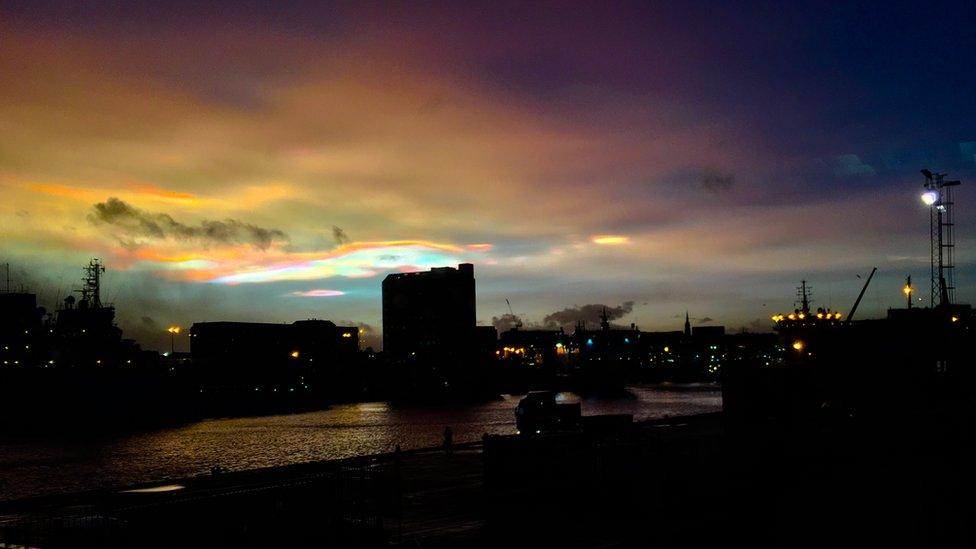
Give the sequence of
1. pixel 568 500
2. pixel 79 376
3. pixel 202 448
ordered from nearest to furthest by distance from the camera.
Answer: pixel 568 500 → pixel 202 448 → pixel 79 376

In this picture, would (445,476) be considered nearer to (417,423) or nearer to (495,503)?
(495,503)

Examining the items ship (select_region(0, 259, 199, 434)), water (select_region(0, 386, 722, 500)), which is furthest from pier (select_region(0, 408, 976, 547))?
ship (select_region(0, 259, 199, 434))

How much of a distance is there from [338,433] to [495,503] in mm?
94009

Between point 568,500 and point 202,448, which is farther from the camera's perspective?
point 202,448

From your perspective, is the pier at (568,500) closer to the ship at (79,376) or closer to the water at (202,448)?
the water at (202,448)

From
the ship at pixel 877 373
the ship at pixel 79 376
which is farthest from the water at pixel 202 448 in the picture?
the ship at pixel 877 373

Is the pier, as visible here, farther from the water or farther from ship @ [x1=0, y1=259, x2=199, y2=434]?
ship @ [x1=0, y1=259, x2=199, y2=434]

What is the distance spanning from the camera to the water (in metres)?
72.9

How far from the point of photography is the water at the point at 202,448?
239ft

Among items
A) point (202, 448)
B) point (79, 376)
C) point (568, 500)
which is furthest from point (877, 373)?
point (79, 376)

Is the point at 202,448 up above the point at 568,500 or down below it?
below

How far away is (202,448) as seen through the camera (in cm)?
9556

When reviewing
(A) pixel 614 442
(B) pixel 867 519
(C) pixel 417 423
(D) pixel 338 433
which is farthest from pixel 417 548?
(C) pixel 417 423

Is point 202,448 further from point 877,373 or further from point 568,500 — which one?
point 568,500
